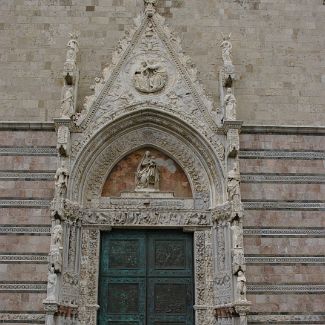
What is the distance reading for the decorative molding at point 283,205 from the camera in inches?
379

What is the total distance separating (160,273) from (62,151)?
2677 millimetres

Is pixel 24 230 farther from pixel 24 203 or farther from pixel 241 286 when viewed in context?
pixel 241 286

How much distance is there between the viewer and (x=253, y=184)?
975cm

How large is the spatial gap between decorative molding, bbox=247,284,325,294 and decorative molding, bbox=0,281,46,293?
11.3ft

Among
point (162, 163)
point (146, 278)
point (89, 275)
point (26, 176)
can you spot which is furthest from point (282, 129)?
point (26, 176)

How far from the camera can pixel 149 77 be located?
10.1 metres

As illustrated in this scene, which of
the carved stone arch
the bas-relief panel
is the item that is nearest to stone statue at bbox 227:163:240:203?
the carved stone arch

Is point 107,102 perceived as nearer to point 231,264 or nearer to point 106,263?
point 106,263

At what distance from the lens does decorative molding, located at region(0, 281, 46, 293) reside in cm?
902

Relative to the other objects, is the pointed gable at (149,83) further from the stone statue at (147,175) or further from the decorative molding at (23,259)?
the decorative molding at (23,259)

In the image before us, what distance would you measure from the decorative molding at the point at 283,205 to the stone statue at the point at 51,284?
344 cm

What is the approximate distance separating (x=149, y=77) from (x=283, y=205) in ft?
10.9

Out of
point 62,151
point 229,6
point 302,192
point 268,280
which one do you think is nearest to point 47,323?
point 62,151

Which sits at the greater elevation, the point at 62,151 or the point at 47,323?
the point at 62,151
